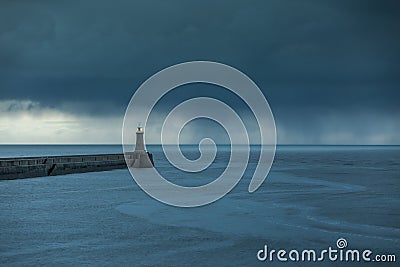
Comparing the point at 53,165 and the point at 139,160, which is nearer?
the point at 53,165

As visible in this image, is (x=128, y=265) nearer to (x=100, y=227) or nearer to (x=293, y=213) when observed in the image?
(x=100, y=227)

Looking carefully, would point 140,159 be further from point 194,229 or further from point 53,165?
point 194,229

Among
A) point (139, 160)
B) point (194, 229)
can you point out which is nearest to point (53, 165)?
point (139, 160)

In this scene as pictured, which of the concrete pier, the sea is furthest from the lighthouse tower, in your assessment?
the sea

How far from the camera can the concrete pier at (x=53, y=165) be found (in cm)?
4200

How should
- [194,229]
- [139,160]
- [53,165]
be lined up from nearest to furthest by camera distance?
1. [194,229]
2. [53,165]
3. [139,160]

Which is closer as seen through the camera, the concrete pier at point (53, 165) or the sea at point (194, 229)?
the sea at point (194, 229)

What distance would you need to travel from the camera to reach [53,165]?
4900cm

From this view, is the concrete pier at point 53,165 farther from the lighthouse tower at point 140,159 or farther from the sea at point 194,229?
the sea at point 194,229

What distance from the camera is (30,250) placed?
50.9 ft

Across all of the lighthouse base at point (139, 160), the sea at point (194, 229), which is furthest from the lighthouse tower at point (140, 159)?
the sea at point (194, 229)

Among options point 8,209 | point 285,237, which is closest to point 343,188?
point 285,237

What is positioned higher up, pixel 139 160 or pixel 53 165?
pixel 139 160

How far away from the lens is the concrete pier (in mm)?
42000
